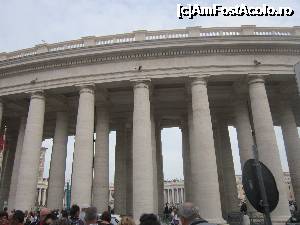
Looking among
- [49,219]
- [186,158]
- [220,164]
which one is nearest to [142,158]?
[186,158]

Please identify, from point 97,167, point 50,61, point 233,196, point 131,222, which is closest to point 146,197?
point 97,167

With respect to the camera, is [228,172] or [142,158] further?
[228,172]

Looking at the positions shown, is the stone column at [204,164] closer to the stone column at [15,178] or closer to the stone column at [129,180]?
the stone column at [129,180]

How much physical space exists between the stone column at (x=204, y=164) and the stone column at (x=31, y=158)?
15.7 meters

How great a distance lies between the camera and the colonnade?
27641 mm

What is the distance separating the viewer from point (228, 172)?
38375mm

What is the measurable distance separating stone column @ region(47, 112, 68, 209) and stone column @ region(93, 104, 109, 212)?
4.05m

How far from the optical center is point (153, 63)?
32125 mm

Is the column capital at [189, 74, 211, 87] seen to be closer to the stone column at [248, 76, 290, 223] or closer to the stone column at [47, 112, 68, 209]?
the stone column at [248, 76, 290, 223]

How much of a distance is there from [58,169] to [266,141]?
2188 centimetres

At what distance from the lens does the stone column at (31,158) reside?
29.9 m

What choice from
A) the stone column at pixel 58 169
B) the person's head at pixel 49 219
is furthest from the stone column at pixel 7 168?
the person's head at pixel 49 219

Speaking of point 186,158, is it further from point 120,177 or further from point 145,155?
point 145,155

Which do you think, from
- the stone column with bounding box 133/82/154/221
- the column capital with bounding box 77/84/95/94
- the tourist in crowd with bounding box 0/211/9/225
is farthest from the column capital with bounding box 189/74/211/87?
the tourist in crowd with bounding box 0/211/9/225
